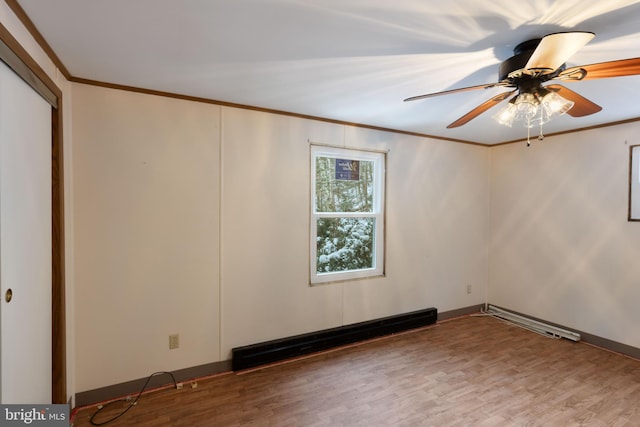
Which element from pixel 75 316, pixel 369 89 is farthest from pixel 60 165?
pixel 369 89

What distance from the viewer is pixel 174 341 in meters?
2.49

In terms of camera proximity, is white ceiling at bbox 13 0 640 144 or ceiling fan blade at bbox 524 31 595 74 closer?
ceiling fan blade at bbox 524 31 595 74

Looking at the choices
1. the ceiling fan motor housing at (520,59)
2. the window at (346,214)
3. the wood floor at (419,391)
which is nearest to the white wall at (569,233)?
the wood floor at (419,391)

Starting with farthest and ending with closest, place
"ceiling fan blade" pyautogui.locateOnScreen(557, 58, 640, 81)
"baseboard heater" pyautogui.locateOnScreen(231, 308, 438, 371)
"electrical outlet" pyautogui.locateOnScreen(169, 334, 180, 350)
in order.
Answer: "baseboard heater" pyautogui.locateOnScreen(231, 308, 438, 371)
"electrical outlet" pyautogui.locateOnScreen(169, 334, 180, 350)
"ceiling fan blade" pyautogui.locateOnScreen(557, 58, 640, 81)

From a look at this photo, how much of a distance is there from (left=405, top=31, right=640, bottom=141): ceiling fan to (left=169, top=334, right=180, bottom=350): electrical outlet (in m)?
2.59

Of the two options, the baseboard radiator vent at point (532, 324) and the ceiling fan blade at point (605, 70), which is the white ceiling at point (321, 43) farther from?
the baseboard radiator vent at point (532, 324)

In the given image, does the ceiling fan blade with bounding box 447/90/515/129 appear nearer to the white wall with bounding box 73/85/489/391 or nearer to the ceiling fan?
the ceiling fan

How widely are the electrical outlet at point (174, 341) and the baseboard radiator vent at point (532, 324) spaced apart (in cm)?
378

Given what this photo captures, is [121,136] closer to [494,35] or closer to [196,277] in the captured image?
[196,277]

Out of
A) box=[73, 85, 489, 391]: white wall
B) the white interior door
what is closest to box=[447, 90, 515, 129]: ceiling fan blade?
box=[73, 85, 489, 391]: white wall

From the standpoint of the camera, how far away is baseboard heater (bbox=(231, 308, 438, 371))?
106 inches

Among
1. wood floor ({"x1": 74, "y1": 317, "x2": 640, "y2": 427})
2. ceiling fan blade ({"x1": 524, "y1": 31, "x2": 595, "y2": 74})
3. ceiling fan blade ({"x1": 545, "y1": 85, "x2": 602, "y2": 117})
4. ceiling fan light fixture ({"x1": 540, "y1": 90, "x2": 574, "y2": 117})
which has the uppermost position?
ceiling fan blade ({"x1": 524, "y1": 31, "x2": 595, "y2": 74})

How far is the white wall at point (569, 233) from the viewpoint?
3047 millimetres

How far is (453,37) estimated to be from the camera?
5.15 ft
